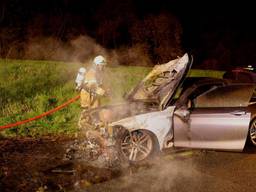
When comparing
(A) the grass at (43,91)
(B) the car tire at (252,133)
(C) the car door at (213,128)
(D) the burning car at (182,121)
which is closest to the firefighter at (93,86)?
(D) the burning car at (182,121)

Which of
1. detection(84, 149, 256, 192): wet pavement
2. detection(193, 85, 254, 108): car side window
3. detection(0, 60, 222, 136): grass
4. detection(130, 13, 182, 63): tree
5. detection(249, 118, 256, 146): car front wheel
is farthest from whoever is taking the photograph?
detection(130, 13, 182, 63): tree

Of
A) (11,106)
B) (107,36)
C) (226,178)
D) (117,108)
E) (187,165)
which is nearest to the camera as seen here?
(226,178)

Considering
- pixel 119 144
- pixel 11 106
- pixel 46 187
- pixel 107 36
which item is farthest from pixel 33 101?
pixel 107 36

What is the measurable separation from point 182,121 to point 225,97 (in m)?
1.04

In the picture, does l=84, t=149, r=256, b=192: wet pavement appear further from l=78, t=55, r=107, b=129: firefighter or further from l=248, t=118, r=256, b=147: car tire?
l=78, t=55, r=107, b=129: firefighter

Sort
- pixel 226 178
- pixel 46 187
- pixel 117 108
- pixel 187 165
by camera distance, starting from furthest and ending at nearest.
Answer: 1. pixel 117 108
2. pixel 187 165
3. pixel 226 178
4. pixel 46 187

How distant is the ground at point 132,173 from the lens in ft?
20.0

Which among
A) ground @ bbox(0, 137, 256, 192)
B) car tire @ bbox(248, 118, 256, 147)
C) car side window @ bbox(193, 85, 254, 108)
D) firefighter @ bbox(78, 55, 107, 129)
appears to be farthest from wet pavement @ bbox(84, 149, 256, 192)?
firefighter @ bbox(78, 55, 107, 129)

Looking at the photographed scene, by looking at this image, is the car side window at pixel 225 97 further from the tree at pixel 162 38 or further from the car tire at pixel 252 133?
the tree at pixel 162 38

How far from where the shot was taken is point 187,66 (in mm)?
7496

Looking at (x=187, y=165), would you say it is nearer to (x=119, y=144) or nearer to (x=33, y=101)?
(x=119, y=144)

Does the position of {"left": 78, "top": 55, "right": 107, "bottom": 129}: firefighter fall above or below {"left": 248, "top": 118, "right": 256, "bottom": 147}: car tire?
above

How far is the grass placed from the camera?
33.9ft

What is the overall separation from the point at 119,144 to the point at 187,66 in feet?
6.12
